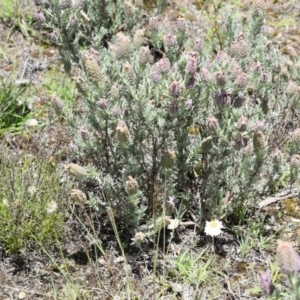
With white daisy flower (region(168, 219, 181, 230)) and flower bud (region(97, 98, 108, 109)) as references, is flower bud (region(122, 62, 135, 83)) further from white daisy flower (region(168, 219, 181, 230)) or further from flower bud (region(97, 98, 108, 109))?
white daisy flower (region(168, 219, 181, 230))

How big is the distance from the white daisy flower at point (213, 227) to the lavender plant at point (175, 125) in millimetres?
59

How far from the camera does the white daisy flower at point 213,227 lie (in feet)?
7.25

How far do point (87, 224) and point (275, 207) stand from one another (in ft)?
2.78

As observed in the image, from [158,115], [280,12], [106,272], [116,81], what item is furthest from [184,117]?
[280,12]

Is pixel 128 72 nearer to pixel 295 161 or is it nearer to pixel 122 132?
pixel 122 132

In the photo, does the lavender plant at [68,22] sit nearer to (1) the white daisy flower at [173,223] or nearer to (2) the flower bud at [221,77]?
(2) the flower bud at [221,77]

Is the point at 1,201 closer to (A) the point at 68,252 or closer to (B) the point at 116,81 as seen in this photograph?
(A) the point at 68,252

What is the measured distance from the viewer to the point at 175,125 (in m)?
2.08

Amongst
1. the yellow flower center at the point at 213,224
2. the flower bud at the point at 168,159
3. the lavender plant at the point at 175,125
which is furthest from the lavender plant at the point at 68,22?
the yellow flower center at the point at 213,224

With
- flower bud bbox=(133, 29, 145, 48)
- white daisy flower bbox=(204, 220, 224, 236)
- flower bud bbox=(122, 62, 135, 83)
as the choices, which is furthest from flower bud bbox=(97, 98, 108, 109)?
white daisy flower bbox=(204, 220, 224, 236)

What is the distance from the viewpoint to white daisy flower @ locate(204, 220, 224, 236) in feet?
7.25

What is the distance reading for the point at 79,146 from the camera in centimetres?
235

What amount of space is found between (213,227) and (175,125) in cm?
46

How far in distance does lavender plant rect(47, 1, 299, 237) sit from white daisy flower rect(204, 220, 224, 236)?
0.06 metres
